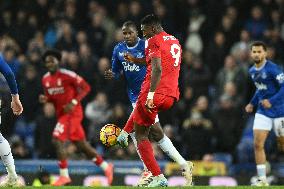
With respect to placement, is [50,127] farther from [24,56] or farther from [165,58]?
[165,58]

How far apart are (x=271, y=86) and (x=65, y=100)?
159 inches

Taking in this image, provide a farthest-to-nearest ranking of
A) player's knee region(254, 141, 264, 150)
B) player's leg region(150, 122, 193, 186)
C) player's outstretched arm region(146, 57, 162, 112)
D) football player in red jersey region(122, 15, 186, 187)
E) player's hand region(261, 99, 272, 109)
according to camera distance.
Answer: player's knee region(254, 141, 264, 150)
player's hand region(261, 99, 272, 109)
player's leg region(150, 122, 193, 186)
football player in red jersey region(122, 15, 186, 187)
player's outstretched arm region(146, 57, 162, 112)

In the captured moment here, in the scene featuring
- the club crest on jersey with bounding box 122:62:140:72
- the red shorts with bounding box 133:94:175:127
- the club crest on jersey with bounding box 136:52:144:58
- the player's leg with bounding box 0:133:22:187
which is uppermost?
the club crest on jersey with bounding box 136:52:144:58

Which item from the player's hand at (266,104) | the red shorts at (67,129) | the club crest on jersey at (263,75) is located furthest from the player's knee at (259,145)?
the red shorts at (67,129)

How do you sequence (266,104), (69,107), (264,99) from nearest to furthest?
(266,104) → (264,99) → (69,107)

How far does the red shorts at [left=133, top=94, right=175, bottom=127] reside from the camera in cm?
1116

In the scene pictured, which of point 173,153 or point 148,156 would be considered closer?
point 148,156

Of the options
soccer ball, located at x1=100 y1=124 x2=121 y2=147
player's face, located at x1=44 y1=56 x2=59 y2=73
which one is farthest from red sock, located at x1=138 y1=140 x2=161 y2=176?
player's face, located at x1=44 y1=56 x2=59 y2=73

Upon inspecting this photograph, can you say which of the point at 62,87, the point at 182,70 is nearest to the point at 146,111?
the point at 62,87

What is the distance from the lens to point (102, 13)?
19.7 meters

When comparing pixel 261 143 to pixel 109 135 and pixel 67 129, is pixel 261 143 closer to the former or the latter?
pixel 109 135

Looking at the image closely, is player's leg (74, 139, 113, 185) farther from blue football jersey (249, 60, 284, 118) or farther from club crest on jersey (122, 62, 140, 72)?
blue football jersey (249, 60, 284, 118)

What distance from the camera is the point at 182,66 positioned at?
1845 cm

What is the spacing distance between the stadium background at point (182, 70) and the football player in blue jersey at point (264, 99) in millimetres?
1780
